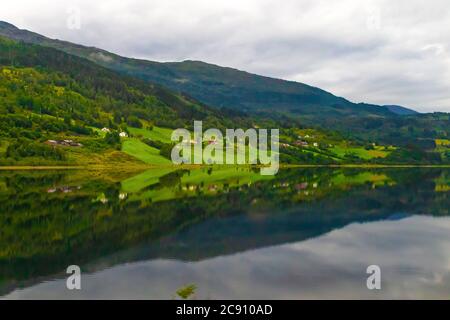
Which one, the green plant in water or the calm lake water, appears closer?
the green plant in water

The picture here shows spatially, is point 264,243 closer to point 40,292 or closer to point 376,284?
point 376,284

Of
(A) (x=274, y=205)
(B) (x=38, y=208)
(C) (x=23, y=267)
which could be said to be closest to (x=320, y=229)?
(A) (x=274, y=205)

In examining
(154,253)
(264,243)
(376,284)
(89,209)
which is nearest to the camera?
(376,284)

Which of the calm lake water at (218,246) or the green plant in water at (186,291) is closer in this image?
the green plant in water at (186,291)

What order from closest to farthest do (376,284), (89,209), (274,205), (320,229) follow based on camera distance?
(376,284), (320,229), (89,209), (274,205)

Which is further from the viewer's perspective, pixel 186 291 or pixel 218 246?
pixel 218 246
